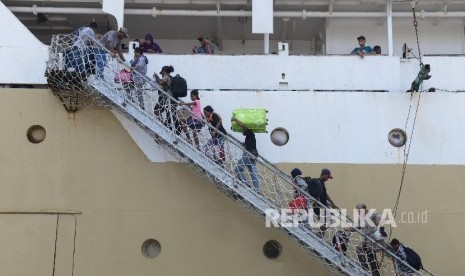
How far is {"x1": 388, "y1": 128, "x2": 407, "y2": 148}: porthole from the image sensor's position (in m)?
9.60

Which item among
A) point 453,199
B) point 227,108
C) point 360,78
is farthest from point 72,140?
point 453,199

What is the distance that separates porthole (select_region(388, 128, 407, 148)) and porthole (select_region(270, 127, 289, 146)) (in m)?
1.66

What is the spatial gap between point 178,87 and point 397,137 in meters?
3.58

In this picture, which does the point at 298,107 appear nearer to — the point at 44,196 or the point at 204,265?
the point at 204,265

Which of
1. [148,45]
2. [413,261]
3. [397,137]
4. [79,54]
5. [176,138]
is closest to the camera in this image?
[413,261]

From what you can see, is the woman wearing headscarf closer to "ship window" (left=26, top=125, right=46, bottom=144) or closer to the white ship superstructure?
the white ship superstructure

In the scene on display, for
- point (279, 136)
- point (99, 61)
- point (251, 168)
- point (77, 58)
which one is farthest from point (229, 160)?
point (77, 58)

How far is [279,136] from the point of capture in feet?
31.5

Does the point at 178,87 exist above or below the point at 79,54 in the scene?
below

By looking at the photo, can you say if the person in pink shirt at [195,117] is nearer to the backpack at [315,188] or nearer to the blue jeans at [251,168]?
the blue jeans at [251,168]

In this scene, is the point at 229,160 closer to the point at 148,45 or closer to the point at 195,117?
the point at 195,117

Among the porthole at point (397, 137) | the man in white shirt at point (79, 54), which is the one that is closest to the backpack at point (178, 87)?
the man in white shirt at point (79, 54)

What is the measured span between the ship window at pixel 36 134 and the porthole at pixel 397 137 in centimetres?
550

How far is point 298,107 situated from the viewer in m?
9.66
